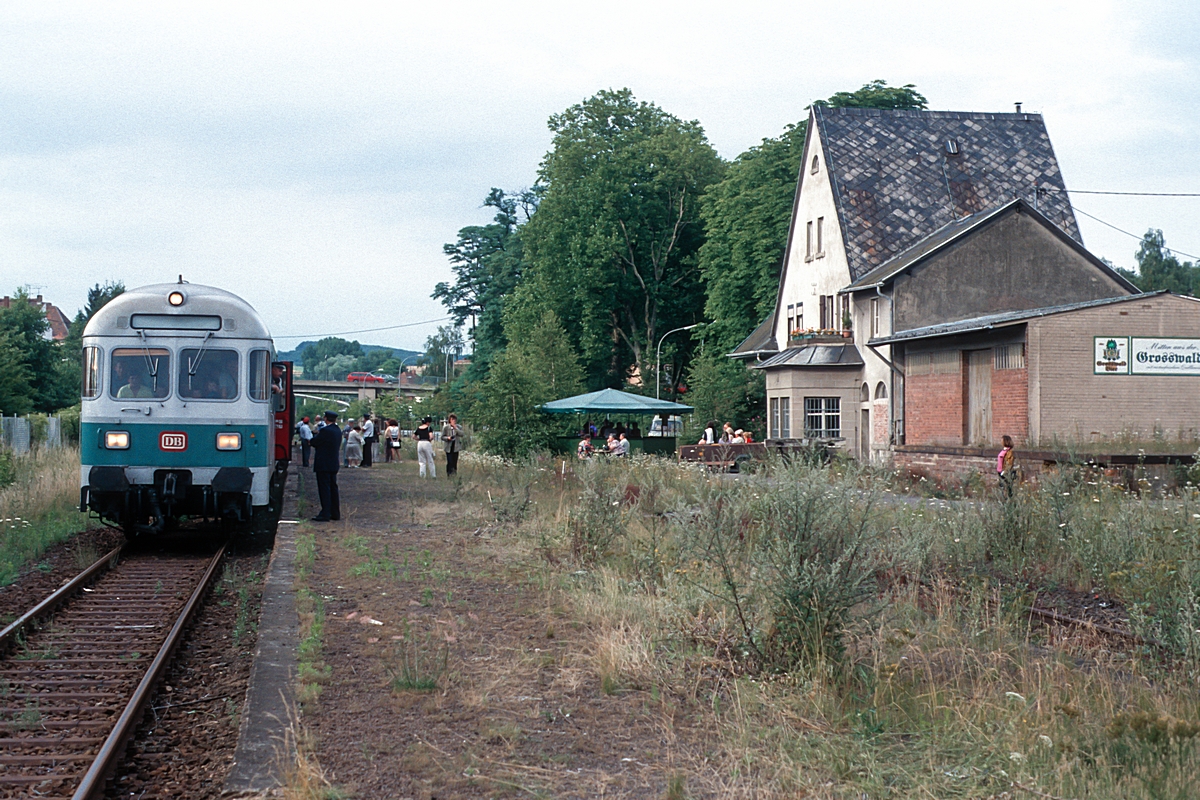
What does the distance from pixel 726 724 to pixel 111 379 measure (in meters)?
11.0

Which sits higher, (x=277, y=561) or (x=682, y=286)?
(x=682, y=286)

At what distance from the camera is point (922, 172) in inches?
1586

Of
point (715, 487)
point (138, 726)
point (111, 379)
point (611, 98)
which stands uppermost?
point (611, 98)

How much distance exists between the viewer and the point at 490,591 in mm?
11023

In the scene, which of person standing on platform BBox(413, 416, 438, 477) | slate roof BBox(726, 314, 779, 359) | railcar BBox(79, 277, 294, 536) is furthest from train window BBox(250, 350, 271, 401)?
slate roof BBox(726, 314, 779, 359)

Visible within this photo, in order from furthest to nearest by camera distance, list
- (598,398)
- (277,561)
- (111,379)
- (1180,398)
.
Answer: (598,398) < (1180,398) < (111,379) < (277,561)

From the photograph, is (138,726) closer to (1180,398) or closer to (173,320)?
(173,320)

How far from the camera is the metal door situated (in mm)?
26328

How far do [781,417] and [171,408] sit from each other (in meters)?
27.3

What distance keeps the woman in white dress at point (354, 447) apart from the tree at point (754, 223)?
61.2 feet

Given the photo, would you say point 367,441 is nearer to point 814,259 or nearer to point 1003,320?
point 814,259

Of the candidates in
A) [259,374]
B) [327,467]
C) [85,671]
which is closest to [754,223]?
[327,467]

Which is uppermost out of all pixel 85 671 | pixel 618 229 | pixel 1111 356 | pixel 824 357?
pixel 618 229

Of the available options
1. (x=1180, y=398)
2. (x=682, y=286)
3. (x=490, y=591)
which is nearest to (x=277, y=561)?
(x=490, y=591)
